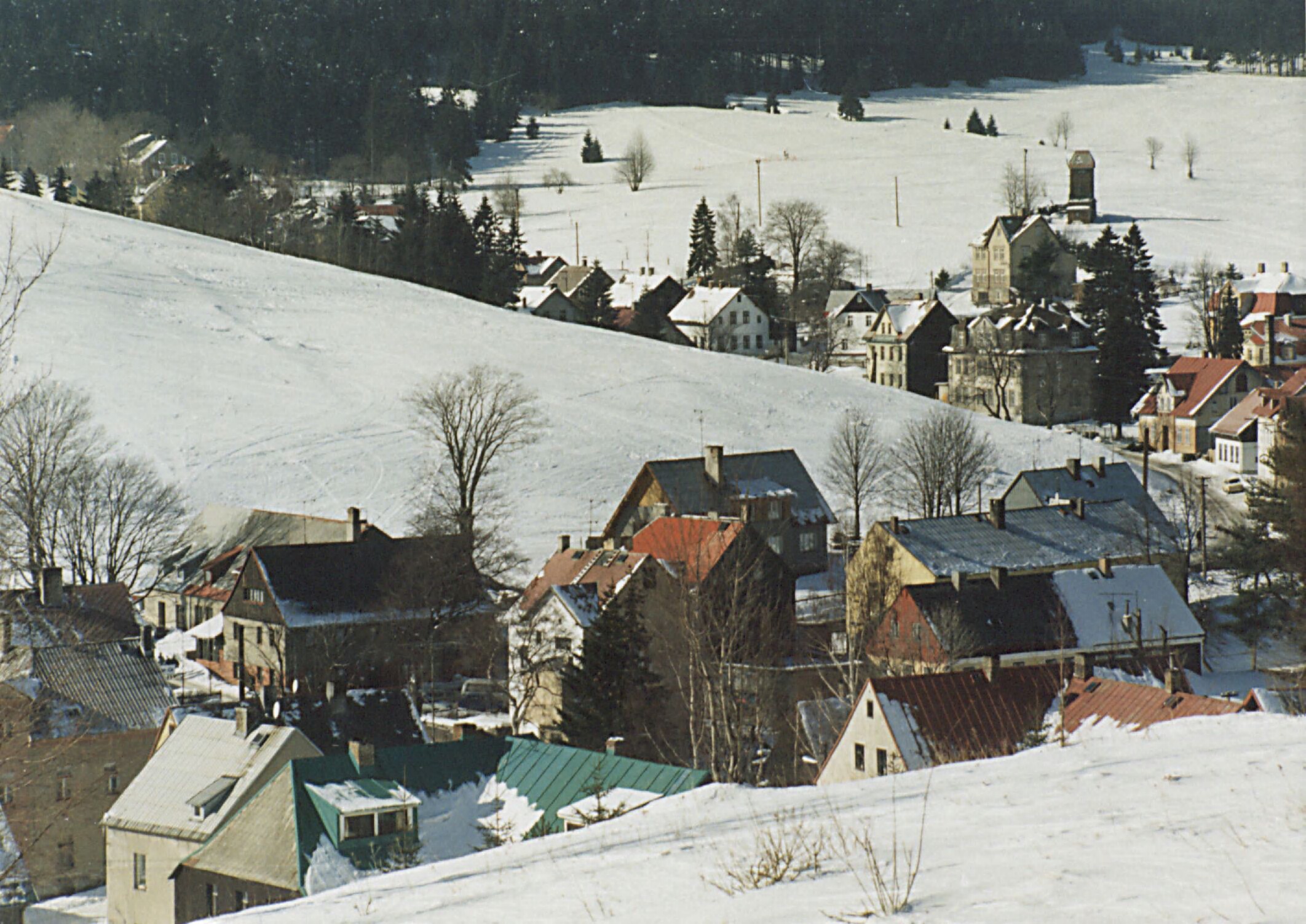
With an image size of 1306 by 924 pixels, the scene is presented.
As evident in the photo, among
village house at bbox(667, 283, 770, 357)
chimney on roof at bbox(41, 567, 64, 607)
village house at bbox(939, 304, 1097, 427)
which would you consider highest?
village house at bbox(667, 283, 770, 357)

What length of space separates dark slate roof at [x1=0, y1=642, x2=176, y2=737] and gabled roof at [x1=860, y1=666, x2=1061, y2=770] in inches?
565

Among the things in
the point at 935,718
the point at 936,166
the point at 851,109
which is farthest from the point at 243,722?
the point at 851,109

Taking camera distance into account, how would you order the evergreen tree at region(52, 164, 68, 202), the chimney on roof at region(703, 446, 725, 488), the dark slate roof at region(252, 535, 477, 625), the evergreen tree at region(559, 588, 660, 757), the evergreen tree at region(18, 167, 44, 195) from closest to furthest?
the evergreen tree at region(559, 588, 660, 757) < the dark slate roof at region(252, 535, 477, 625) < the chimney on roof at region(703, 446, 725, 488) < the evergreen tree at region(52, 164, 68, 202) < the evergreen tree at region(18, 167, 44, 195)

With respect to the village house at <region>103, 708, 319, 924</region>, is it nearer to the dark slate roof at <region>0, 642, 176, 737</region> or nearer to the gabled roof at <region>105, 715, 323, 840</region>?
the gabled roof at <region>105, 715, 323, 840</region>

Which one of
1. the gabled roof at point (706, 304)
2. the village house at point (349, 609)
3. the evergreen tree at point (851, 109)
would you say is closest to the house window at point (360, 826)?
the village house at point (349, 609)

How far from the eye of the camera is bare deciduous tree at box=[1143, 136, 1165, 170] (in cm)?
13588

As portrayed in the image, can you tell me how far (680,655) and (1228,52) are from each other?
179 metres

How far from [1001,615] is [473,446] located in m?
21.5

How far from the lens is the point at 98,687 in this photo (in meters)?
30.9

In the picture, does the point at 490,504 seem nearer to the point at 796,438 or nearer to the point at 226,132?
the point at 796,438

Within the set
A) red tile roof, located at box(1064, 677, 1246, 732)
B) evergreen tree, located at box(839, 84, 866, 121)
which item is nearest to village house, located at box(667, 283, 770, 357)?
red tile roof, located at box(1064, 677, 1246, 732)

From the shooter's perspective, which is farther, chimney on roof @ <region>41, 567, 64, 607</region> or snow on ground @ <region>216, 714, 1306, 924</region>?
chimney on roof @ <region>41, 567, 64, 607</region>

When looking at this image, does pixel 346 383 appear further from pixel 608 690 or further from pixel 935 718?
pixel 935 718

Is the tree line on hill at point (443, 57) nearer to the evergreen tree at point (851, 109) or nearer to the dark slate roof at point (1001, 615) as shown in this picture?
the evergreen tree at point (851, 109)
